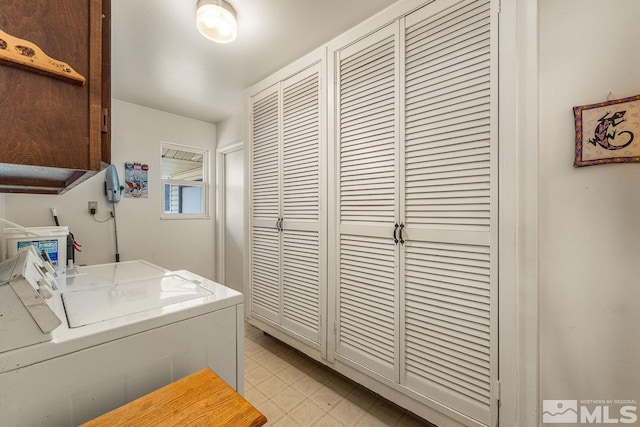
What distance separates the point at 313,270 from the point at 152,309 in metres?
1.23

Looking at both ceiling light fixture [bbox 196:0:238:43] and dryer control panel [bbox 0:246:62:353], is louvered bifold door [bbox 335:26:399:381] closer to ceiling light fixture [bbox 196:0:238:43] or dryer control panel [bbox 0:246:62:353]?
ceiling light fixture [bbox 196:0:238:43]

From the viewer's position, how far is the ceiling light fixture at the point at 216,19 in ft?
5.04

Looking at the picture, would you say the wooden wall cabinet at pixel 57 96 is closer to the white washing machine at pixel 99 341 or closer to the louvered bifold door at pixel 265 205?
the white washing machine at pixel 99 341

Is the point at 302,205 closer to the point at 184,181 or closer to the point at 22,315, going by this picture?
the point at 22,315

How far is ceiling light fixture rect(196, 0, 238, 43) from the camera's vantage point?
1535 millimetres

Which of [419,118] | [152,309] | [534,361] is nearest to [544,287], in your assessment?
[534,361]

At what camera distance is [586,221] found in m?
1.19

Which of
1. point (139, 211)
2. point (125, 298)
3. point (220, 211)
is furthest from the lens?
point (220, 211)

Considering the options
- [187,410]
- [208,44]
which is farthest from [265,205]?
[187,410]

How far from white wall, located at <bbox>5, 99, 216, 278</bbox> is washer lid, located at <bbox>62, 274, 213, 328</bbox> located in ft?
7.10

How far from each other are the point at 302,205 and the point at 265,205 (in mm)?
505

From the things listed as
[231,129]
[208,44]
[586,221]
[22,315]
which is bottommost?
[22,315]

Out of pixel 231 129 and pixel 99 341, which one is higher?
pixel 231 129

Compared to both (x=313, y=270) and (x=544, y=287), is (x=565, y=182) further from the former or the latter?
(x=313, y=270)
